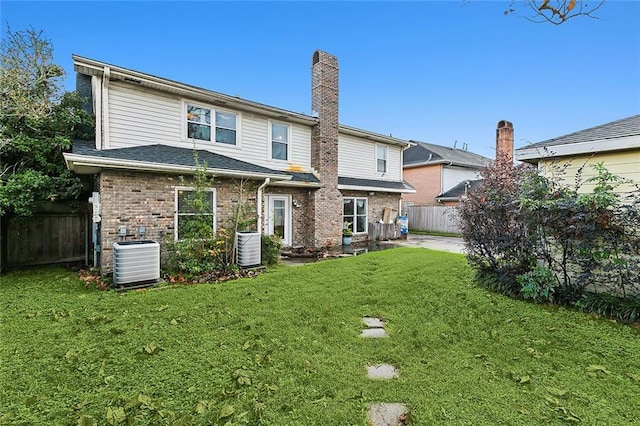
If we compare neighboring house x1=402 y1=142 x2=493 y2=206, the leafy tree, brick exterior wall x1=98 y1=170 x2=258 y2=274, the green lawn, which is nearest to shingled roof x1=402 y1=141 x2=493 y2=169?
neighboring house x1=402 y1=142 x2=493 y2=206

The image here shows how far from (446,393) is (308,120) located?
10547 millimetres

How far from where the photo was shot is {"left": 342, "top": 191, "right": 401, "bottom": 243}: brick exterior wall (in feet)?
47.0

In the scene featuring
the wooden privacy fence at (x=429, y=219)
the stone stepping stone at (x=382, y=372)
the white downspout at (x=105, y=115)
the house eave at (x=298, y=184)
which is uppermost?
the white downspout at (x=105, y=115)

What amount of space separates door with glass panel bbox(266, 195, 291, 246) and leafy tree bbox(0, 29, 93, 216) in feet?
18.4

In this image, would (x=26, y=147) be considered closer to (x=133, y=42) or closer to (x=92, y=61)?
(x=92, y=61)

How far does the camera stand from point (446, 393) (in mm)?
2758

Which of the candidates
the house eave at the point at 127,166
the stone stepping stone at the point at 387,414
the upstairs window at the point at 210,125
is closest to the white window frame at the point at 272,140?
the upstairs window at the point at 210,125

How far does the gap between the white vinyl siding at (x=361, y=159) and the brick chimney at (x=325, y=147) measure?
1.29 meters

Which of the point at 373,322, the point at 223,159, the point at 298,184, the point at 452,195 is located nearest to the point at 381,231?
the point at 298,184

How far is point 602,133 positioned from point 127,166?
10.1 meters

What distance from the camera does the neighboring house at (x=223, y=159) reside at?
7.35 m

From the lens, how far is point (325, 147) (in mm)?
12266

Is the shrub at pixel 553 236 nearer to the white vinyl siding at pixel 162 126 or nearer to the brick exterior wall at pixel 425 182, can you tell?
the white vinyl siding at pixel 162 126

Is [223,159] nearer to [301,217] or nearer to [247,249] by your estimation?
[247,249]
